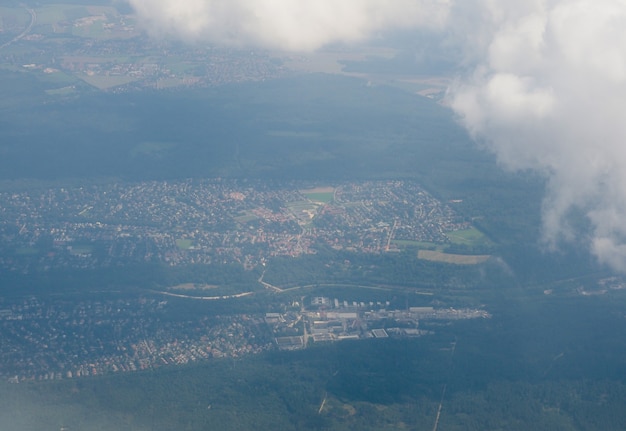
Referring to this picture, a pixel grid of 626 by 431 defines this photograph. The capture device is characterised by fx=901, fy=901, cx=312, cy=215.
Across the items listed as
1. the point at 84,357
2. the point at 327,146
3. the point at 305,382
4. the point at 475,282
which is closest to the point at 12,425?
the point at 84,357

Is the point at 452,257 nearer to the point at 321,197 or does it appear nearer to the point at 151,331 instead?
the point at 321,197

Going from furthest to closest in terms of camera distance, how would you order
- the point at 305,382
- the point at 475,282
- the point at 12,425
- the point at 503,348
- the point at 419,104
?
the point at 419,104 → the point at 475,282 → the point at 503,348 → the point at 305,382 → the point at 12,425

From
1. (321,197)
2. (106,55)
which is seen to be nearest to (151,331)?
(321,197)

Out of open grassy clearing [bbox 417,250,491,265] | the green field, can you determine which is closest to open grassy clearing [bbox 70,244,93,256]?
the green field

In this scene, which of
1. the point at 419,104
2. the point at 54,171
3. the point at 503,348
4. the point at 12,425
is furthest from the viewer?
the point at 419,104

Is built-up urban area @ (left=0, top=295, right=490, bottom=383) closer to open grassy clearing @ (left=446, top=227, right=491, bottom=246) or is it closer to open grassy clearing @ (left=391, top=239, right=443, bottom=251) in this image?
open grassy clearing @ (left=391, top=239, right=443, bottom=251)

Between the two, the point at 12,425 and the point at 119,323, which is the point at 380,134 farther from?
the point at 12,425
